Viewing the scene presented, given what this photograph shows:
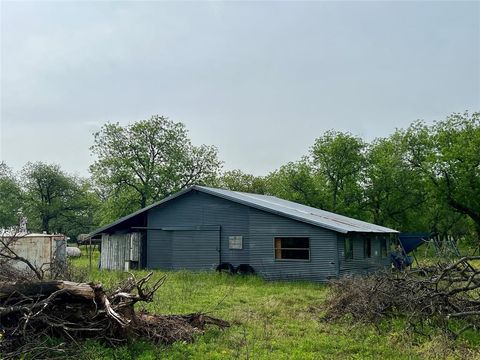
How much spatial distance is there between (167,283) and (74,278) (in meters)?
5.79

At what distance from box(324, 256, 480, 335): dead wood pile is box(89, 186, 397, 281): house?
282 inches

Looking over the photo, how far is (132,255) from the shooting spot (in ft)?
76.4

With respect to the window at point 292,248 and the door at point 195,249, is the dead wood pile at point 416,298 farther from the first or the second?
the door at point 195,249

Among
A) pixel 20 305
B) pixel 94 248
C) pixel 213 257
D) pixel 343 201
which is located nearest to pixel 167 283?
pixel 213 257

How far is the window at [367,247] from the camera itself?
69.4ft

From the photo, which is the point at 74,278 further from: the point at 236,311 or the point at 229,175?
the point at 229,175

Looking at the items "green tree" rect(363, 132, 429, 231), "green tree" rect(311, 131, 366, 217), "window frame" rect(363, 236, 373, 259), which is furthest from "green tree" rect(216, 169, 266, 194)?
"window frame" rect(363, 236, 373, 259)

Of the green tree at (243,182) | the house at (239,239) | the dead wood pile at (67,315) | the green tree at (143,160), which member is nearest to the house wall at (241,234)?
the house at (239,239)

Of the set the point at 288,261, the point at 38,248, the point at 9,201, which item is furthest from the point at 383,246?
the point at 9,201

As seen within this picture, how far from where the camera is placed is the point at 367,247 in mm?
21547

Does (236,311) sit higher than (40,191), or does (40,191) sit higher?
(40,191)

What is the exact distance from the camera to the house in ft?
61.3

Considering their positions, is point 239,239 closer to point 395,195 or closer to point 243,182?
point 395,195

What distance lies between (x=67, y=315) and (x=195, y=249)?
14591 millimetres
